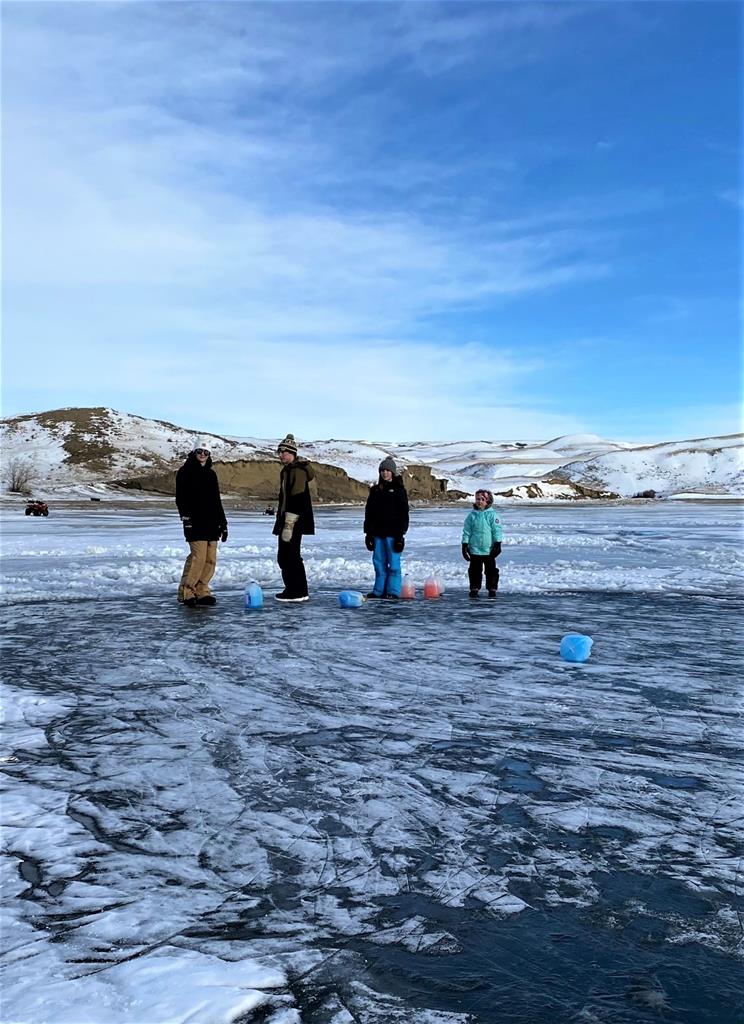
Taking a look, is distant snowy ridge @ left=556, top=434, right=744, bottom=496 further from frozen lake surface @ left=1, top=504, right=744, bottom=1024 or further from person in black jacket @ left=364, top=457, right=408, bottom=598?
frozen lake surface @ left=1, top=504, right=744, bottom=1024

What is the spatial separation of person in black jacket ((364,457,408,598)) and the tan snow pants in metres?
2.16

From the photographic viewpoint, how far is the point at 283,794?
3.99 metres

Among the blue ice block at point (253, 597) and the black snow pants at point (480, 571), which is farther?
the black snow pants at point (480, 571)

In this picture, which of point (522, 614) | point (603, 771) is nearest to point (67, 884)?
point (603, 771)

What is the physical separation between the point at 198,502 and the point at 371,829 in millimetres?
7475

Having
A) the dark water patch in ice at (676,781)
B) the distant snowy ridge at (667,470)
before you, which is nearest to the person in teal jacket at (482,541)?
the dark water patch in ice at (676,781)

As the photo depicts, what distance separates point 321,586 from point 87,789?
344 inches

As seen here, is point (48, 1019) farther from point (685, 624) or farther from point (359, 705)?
point (685, 624)

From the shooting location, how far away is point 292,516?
10.5 meters

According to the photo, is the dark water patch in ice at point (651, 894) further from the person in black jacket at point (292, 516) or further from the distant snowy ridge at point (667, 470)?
the distant snowy ridge at point (667, 470)

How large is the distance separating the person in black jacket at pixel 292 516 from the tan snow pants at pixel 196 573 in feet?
3.10

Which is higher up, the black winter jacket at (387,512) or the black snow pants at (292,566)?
the black winter jacket at (387,512)

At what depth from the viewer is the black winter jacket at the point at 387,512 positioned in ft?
36.7

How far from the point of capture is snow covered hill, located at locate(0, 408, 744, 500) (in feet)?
251
